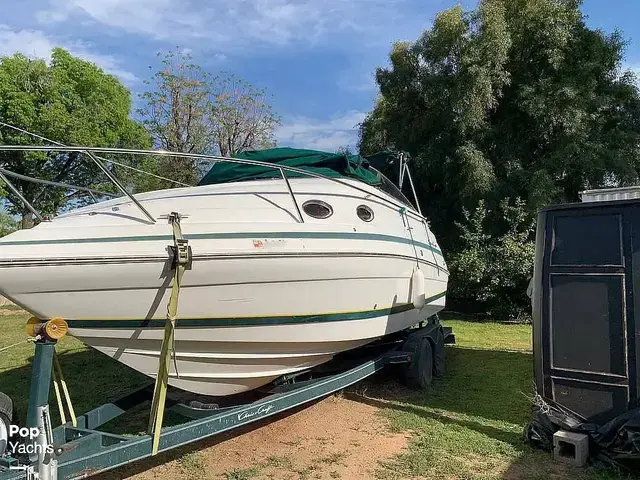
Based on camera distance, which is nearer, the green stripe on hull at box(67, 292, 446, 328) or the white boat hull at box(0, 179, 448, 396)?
the white boat hull at box(0, 179, 448, 396)

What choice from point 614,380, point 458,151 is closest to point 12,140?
point 458,151

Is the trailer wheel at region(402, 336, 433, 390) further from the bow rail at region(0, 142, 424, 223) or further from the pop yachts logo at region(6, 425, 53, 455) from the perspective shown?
the pop yachts logo at region(6, 425, 53, 455)

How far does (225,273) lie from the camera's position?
384 centimetres

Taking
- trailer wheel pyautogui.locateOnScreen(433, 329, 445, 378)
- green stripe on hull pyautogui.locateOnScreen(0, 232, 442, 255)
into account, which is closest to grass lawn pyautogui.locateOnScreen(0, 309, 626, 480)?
trailer wheel pyautogui.locateOnScreen(433, 329, 445, 378)

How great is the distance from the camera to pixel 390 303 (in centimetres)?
523

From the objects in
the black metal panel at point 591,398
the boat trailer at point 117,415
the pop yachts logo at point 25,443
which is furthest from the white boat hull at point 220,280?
the black metal panel at point 591,398

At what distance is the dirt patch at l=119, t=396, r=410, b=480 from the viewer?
410 centimetres

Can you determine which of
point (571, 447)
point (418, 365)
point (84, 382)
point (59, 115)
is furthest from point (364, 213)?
point (59, 115)

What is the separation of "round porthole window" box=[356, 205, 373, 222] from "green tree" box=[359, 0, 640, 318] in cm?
911

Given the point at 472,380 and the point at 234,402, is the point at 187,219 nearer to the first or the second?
the point at 234,402

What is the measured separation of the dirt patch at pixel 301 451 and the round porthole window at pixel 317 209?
1890mm

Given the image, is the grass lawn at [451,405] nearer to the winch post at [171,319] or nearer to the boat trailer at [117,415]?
the boat trailer at [117,415]

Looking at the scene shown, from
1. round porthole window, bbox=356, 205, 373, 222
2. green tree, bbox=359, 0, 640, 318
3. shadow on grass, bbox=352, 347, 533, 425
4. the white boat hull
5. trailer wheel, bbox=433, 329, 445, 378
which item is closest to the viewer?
the white boat hull

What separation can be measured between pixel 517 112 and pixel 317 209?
1138cm
